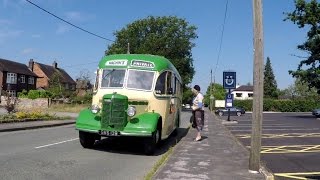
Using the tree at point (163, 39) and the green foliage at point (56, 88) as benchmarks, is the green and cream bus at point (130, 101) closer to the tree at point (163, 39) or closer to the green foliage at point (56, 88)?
the green foliage at point (56, 88)

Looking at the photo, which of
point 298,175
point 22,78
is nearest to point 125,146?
point 298,175

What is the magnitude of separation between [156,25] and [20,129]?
217 feet

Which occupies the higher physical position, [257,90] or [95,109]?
[257,90]

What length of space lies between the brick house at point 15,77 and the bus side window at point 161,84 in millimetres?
66648

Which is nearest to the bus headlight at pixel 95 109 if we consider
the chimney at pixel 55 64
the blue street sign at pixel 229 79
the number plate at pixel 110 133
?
the number plate at pixel 110 133

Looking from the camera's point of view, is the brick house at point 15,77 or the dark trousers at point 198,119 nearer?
the dark trousers at point 198,119

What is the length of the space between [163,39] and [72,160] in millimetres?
72266

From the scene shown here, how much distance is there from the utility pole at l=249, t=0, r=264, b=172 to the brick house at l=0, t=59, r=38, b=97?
7124cm

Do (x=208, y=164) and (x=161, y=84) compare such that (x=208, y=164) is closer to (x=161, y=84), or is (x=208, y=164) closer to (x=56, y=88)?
(x=161, y=84)

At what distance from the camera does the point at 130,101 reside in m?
13.8

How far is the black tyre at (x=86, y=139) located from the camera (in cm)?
1420

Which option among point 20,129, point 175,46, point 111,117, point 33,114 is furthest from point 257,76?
point 175,46

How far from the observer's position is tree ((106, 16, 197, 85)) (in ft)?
271

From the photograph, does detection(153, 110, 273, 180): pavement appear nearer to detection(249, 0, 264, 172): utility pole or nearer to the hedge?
detection(249, 0, 264, 172): utility pole
